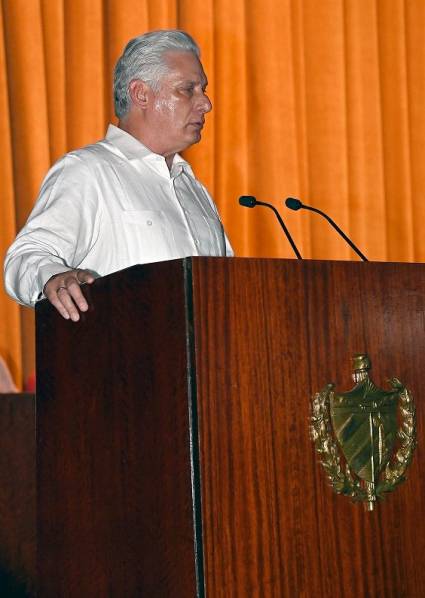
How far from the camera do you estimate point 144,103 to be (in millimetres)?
2447

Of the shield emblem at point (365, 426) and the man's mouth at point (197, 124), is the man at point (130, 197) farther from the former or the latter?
the shield emblem at point (365, 426)

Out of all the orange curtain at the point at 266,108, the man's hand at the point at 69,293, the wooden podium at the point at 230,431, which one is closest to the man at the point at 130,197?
the man's hand at the point at 69,293

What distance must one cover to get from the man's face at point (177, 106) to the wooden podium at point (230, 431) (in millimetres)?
796

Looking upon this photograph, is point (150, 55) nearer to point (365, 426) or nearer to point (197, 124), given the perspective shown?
point (197, 124)

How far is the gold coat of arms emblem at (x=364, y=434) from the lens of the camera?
1.58 meters

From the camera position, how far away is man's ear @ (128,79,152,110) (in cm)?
244

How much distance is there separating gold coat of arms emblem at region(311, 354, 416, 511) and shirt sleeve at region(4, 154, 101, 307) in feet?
1.89

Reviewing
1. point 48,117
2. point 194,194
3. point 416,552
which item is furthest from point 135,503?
point 48,117

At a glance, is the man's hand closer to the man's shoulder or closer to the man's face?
the man's shoulder

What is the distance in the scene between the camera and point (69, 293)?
1727 mm

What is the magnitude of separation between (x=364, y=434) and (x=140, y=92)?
116 centimetres

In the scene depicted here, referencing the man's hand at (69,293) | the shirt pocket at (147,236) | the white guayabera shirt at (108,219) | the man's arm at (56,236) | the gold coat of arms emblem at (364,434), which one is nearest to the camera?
the gold coat of arms emblem at (364,434)

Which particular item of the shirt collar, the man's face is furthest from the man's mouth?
the shirt collar

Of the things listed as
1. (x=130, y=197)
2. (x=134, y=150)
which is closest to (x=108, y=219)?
(x=130, y=197)
